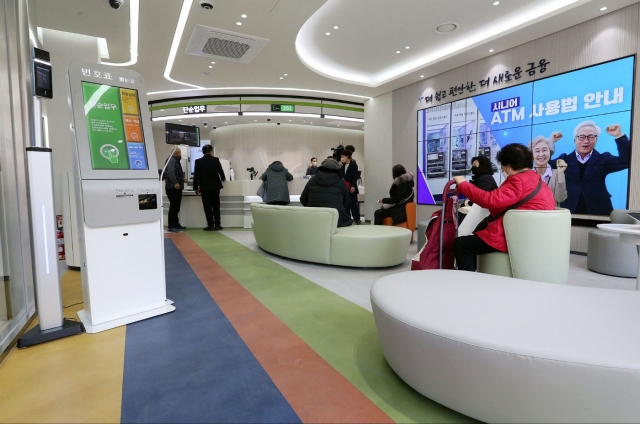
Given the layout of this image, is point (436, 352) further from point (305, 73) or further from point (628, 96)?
point (305, 73)

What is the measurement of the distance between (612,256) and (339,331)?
11.6ft

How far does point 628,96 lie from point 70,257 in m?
7.55

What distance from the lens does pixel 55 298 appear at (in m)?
2.36

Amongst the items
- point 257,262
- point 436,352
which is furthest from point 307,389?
point 257,262

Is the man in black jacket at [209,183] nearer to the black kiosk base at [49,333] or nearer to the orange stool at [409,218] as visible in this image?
the orange stool at [409,218]

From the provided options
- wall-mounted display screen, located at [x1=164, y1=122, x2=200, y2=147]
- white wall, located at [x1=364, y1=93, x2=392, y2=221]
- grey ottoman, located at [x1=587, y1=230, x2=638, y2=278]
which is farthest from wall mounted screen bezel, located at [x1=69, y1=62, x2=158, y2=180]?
white wall, located at [x1=364, y1=93, x2=392, y2=221]

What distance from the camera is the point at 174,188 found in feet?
23.7

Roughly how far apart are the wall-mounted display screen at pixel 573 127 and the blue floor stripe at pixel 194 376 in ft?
17.7

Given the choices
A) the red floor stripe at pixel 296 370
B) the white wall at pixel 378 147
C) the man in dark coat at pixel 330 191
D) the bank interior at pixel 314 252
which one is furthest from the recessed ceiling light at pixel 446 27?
the red floor stripe at pixel 296 370

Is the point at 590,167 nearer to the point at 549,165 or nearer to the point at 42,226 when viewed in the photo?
the point at 549,165

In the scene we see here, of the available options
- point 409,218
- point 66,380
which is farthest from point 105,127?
point 409,218

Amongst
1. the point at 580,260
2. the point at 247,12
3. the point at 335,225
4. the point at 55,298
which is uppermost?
the point at 247,12

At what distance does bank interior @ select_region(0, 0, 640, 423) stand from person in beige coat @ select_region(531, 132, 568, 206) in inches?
1.9

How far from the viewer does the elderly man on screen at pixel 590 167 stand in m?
4.69
